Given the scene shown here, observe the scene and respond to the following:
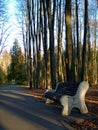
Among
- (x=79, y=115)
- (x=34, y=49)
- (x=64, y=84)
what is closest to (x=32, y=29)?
(x=34, y=49)

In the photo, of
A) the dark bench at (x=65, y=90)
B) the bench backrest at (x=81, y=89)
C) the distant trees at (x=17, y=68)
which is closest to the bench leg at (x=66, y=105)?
the bench backrest at (x=81, y=89)

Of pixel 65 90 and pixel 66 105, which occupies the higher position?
pixel 65 90

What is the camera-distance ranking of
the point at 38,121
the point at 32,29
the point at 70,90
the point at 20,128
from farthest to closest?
the point at 32,29
the point at 70,90
the point at 38,121
the point at 20,128

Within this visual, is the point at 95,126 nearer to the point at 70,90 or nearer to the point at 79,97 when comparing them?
the point at 79,97

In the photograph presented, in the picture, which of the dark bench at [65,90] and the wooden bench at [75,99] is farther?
the dark bench at [65,90]

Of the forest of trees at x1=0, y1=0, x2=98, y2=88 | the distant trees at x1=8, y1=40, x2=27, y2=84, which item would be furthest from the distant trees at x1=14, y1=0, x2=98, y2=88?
the distant trees at x1=8, y1=40, x2=27, y2=84

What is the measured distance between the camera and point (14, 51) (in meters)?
90.6

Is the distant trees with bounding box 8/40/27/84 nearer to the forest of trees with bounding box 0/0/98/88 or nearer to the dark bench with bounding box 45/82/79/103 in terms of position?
the forest of trees with bounding box 0/0/98/88

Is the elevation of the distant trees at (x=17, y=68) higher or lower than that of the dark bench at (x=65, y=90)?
higher

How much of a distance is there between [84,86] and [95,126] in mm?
3313

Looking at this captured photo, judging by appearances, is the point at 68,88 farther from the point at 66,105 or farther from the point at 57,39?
the point at 57,39

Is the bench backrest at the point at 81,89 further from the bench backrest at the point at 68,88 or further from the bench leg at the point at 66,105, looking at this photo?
the bench leg at the point at 66,105

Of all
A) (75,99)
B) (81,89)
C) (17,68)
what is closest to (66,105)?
(75,99)

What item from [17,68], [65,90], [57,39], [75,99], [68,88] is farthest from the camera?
[17,68]
